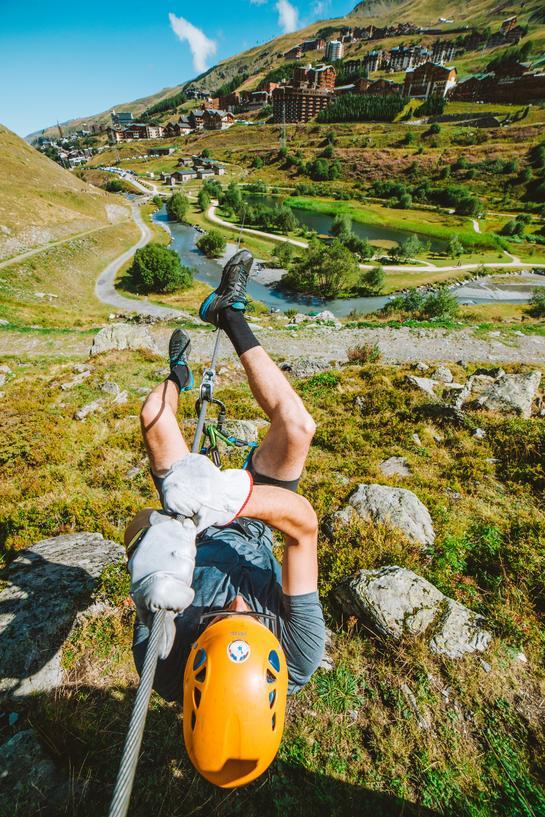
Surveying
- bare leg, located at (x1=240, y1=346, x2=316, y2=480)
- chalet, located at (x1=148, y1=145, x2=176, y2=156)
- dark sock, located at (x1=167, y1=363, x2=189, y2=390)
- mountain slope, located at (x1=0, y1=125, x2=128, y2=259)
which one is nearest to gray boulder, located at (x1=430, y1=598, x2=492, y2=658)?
bare leg, located at (x1=240, y1=346, x2=316, y2=480)

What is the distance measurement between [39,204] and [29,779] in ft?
260

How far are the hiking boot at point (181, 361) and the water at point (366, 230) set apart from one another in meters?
78.5

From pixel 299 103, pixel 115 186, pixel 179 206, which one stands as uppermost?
pixel 299 103

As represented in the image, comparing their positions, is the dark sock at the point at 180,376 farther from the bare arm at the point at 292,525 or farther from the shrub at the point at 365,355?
the shrub at the point at 365,355

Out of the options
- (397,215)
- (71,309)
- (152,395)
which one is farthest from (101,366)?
(397,215)

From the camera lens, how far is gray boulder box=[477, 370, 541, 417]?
9641 mm

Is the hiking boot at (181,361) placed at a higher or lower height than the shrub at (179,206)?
lower

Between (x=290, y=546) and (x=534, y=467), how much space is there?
6.63m

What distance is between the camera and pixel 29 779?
9.32ft

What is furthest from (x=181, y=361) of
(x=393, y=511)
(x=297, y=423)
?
(x=393, y=511)

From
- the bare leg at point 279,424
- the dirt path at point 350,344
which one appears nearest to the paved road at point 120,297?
the dirt path at point 350,344

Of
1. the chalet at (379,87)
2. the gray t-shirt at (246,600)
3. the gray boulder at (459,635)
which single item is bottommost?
the gray boulder at (459,635)

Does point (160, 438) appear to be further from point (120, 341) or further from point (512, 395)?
point (120, 341)

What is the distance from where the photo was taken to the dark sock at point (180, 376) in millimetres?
4670
